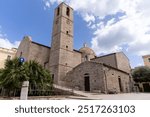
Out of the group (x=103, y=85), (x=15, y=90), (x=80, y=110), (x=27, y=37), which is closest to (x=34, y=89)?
(x=15, y=90)

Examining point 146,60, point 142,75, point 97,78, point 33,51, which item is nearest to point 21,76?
point 97,78

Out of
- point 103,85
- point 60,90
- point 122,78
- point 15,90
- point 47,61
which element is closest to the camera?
point 15,90

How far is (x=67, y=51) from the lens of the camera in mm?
27125

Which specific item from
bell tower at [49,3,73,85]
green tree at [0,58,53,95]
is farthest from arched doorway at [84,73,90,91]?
green tree at [0,58,53,95]

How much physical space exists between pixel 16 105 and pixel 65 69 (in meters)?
20.0

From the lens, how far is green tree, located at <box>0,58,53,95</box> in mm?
14000

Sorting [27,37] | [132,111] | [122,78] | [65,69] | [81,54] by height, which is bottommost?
[132,111]

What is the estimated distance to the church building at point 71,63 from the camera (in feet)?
65.0

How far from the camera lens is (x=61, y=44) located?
1037 inches

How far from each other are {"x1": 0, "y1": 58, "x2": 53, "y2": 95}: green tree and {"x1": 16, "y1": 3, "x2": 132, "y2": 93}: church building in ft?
22.8

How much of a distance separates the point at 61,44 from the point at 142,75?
61.7ft

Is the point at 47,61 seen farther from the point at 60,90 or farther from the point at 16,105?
the point at 16,105

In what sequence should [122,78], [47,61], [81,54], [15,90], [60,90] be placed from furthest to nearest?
1. [81,54]
2. [47,61]
3. [122,78]
4. [60,90]
5. [15,90]

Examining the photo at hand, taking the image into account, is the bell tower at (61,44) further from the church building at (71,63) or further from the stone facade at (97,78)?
the stone facade at (97,78)
